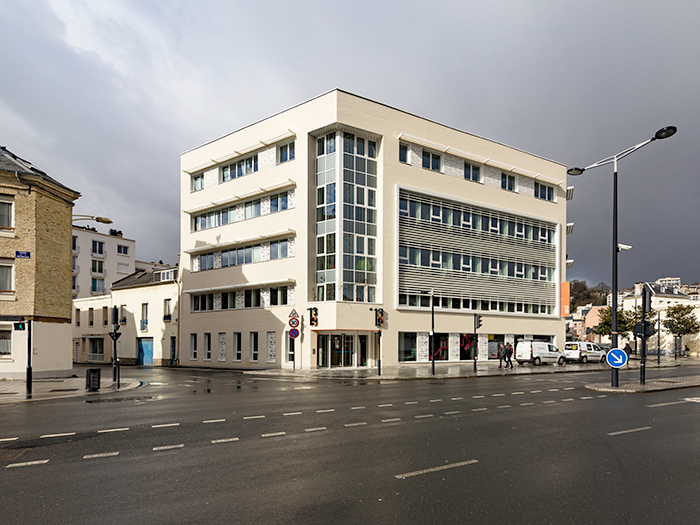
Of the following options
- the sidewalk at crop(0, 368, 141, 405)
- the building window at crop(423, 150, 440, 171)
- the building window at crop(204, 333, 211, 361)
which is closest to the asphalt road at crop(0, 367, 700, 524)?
the sidewalk at crop(0, 368, 141, 405)

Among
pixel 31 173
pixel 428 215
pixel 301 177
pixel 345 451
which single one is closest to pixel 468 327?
pixel 428 215

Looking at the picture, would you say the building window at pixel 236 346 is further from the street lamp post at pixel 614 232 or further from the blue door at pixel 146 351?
the street lamp post at pixel 614 232

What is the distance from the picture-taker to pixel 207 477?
22.5 ft

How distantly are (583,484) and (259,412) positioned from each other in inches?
328

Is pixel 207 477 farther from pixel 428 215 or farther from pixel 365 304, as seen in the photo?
pixel 428 215

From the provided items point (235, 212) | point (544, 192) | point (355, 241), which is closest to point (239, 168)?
point (235, 212)

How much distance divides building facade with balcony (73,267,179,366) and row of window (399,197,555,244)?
22.9m

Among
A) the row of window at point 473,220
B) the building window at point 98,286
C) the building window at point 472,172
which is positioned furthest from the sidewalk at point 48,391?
the building window at point 98,286

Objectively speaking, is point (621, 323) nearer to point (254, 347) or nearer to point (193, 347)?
point (254, 347)

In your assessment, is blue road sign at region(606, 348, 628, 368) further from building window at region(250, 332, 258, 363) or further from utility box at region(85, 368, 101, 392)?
building window at region(250, 332, 258, 363)

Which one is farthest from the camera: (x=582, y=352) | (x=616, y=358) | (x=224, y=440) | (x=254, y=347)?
(x=582, y=352)

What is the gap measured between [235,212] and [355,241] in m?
11.8

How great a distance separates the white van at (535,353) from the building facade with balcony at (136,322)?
96.8 feet

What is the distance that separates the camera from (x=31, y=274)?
27.2 metres
